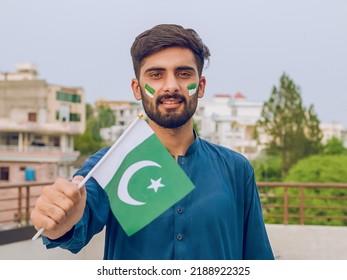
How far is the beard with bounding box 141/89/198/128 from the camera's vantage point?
3.84 ft

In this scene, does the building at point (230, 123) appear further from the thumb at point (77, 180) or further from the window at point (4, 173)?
the thumb at point (77, 180)

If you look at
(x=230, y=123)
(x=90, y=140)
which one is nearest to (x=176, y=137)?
(x=90, y=140)

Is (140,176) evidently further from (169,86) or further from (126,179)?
(169,86)

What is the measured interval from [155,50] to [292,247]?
13.6ft

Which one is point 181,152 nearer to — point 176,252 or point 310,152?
point 176,252

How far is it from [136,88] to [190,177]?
0.22m

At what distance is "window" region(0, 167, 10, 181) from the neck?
3443 cm

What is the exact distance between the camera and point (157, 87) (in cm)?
117

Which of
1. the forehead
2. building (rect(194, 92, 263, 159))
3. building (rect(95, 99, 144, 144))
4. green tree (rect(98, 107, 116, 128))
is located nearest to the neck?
the forehead

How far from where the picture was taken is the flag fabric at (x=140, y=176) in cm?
113

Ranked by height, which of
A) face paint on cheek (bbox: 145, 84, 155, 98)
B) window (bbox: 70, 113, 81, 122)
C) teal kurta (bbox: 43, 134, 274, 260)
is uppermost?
window (bbox: 70, 113, 81, 122)

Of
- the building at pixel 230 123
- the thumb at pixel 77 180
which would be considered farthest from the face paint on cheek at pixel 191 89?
the building at pixel 230 123

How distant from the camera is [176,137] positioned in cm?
122

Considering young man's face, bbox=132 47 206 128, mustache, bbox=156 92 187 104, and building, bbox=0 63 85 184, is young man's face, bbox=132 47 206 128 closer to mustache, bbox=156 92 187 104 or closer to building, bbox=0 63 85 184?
mustache, bbox=156 92 187 104
